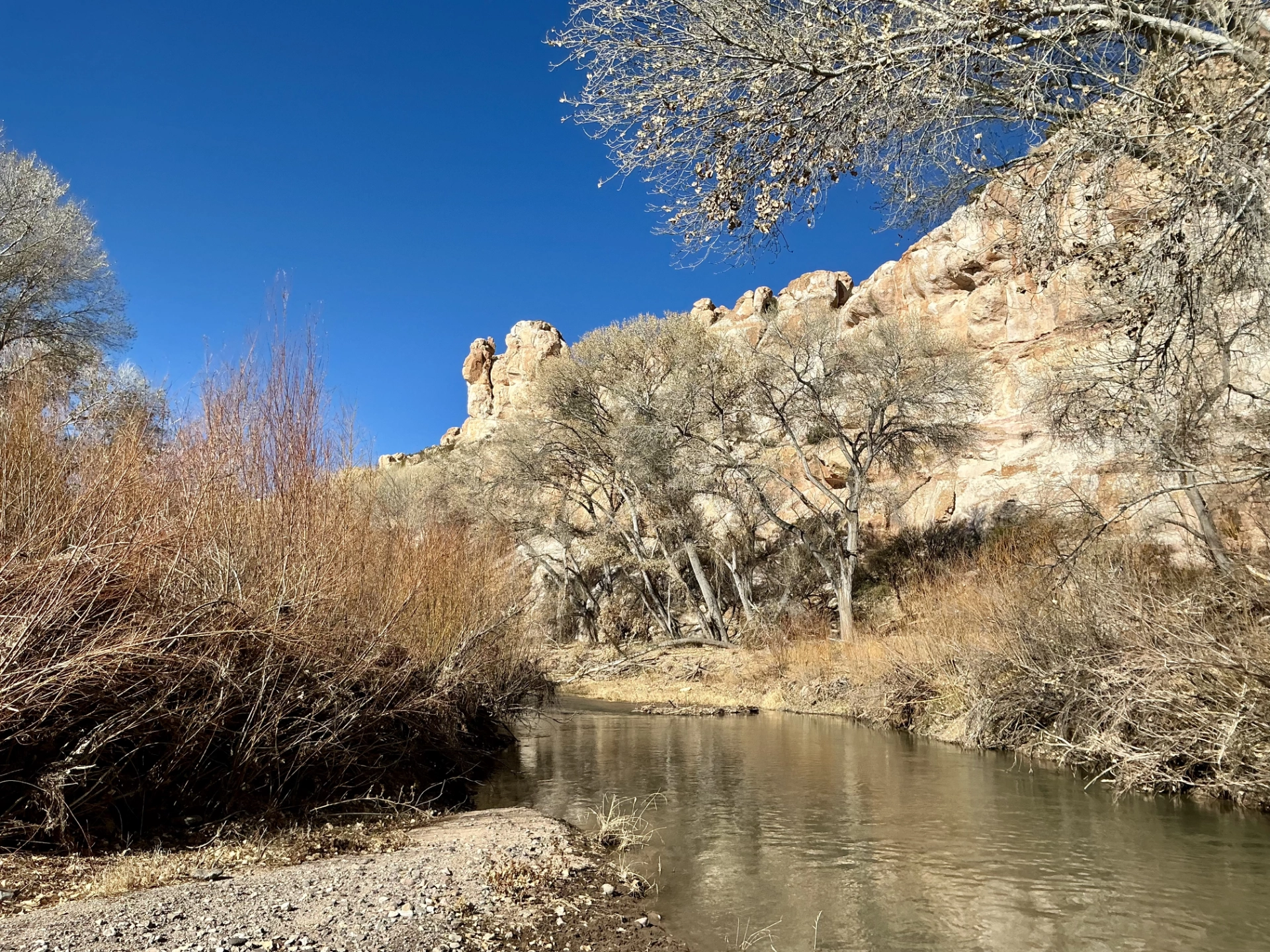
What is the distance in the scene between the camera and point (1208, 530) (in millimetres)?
12227

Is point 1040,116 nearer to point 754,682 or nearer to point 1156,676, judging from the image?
point 1156,676

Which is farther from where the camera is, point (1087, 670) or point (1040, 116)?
point (1087, 670)

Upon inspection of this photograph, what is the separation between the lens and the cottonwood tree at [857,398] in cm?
2467

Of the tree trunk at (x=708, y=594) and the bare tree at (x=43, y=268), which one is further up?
the bare tree at (x=43, y=268)

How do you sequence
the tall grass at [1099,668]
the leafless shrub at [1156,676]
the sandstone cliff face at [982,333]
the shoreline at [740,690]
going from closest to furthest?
the leafless shrub at [1156,676] → the tall grass at [1099,668] → the shoreline at [740,690] → the sandstone cliff face at [982,333]

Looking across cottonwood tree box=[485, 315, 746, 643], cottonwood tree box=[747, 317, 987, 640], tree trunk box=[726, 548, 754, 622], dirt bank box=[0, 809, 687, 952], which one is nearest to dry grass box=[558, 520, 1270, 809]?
cottonwood tree box=[747, 317, 987, 640]

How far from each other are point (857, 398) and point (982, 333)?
19871 mm

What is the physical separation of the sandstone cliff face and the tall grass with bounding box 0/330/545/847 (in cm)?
662

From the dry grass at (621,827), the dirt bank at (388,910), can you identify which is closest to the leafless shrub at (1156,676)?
the dry grass at (621,827)

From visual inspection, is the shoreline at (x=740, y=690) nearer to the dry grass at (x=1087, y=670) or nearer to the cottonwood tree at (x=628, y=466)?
the dry grass at (x=1087, y=670)

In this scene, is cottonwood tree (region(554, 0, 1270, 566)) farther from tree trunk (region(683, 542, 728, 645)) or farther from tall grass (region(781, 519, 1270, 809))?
tree trunk (region(683, 542, 728, 645))

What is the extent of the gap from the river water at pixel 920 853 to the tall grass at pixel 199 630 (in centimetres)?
268

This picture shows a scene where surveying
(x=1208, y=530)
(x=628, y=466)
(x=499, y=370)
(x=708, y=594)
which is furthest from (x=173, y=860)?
(x=499, y=370)

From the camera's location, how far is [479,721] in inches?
484
